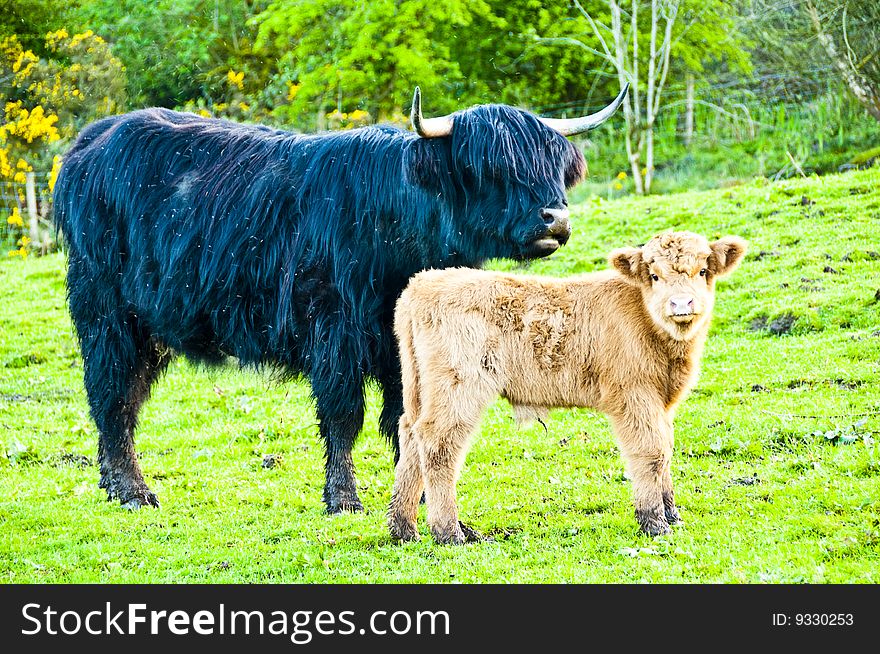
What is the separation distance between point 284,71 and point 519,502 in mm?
16284

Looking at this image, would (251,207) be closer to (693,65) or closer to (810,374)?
(810,374)

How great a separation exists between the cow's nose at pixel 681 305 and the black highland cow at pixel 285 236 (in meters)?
0.87

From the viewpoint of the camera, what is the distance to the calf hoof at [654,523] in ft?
17.4

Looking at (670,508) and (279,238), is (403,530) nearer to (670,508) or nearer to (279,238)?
(670,508)

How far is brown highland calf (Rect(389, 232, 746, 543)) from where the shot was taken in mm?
5332

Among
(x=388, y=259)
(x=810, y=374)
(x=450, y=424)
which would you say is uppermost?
(x=388, y=259)

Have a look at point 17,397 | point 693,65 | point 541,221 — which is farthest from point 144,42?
point 541,221

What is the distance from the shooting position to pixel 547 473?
691 centimetres

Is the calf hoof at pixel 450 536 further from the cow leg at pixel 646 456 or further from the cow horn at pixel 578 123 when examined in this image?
the cow horn at pixel 578 123

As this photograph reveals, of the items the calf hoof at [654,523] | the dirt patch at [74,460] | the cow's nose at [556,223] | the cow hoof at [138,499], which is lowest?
the dirt patch at [74,460]

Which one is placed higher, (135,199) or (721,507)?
(135,199)

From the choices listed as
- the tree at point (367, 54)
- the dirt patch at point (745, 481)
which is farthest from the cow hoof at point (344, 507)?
the tree at point (367, 54)

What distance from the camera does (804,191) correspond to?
12789 mm

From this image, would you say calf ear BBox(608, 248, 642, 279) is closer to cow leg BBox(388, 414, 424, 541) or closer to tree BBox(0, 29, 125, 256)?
cow leg BBox(388, 414, 424, 541)
